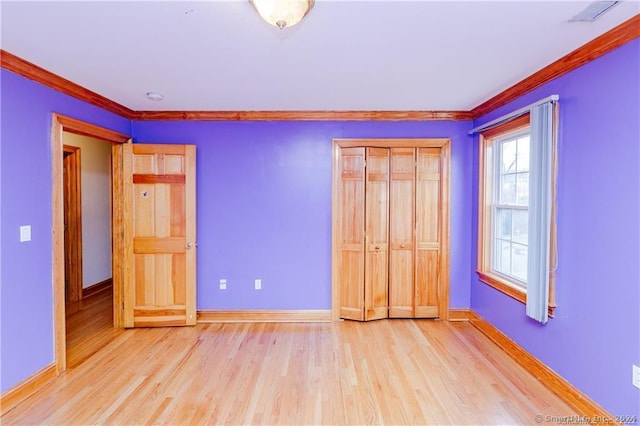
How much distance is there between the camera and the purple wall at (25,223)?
226 centimetres

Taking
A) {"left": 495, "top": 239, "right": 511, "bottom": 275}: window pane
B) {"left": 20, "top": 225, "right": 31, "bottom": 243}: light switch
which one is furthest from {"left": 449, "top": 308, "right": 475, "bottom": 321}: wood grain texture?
{"left": 20, "top": 225, "right": 31, "bottom": 243}: light switch

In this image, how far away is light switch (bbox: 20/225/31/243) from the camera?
2.38 meters

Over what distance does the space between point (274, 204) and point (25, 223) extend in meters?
2.16

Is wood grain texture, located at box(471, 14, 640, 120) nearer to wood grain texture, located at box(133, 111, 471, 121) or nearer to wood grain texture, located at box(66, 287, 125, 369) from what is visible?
wood grain texture, located at box(133, 111, 471, 121)

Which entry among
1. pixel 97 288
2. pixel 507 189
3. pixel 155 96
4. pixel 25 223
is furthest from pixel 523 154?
pixel 97 288

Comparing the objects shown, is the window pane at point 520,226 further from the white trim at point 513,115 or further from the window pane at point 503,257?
the white trim at point 513,115

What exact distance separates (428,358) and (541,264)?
1.23 meters

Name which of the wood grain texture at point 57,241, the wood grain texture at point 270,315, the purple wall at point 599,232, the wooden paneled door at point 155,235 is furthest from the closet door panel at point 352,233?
the wood grain texture at point 57,241

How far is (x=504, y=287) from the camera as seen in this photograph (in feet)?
10.3

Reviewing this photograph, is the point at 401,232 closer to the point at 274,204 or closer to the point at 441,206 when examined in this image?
the point at 441,206

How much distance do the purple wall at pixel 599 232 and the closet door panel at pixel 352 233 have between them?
1.78 m

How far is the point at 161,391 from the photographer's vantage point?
243 cm

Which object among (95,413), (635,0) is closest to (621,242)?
(635,0)

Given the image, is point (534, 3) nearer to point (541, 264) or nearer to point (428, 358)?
point (541, 264)
